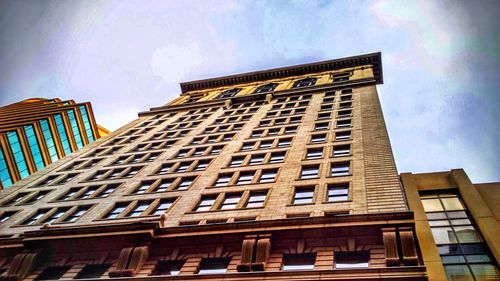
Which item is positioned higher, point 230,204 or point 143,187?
point 143,187

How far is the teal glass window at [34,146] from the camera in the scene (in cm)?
4700

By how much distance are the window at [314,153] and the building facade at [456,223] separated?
7.39 meters

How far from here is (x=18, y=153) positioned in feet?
148

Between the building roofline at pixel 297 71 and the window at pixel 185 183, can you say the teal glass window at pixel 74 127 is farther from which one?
the window at pixel 185 183

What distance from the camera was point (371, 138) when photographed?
31.5m

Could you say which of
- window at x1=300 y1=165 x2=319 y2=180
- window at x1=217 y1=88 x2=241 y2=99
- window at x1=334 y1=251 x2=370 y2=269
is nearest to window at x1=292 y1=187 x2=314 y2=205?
window at x1=300 y1=165 x2=319 y2=180

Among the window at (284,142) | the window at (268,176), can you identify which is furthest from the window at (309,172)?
the window at (284,142)

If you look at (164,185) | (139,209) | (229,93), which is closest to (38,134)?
(164,185)

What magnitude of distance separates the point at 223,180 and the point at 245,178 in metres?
1.72

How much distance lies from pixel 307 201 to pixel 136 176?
1647 centimetres

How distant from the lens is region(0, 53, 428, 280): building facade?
19.8 metres

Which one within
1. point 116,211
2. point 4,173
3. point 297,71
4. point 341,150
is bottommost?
point 341,150

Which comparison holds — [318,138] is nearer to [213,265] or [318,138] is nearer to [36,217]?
[213,265]

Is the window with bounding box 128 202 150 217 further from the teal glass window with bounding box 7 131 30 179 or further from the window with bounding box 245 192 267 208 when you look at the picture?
the teal glass window with bounding box 7 131 30 179
